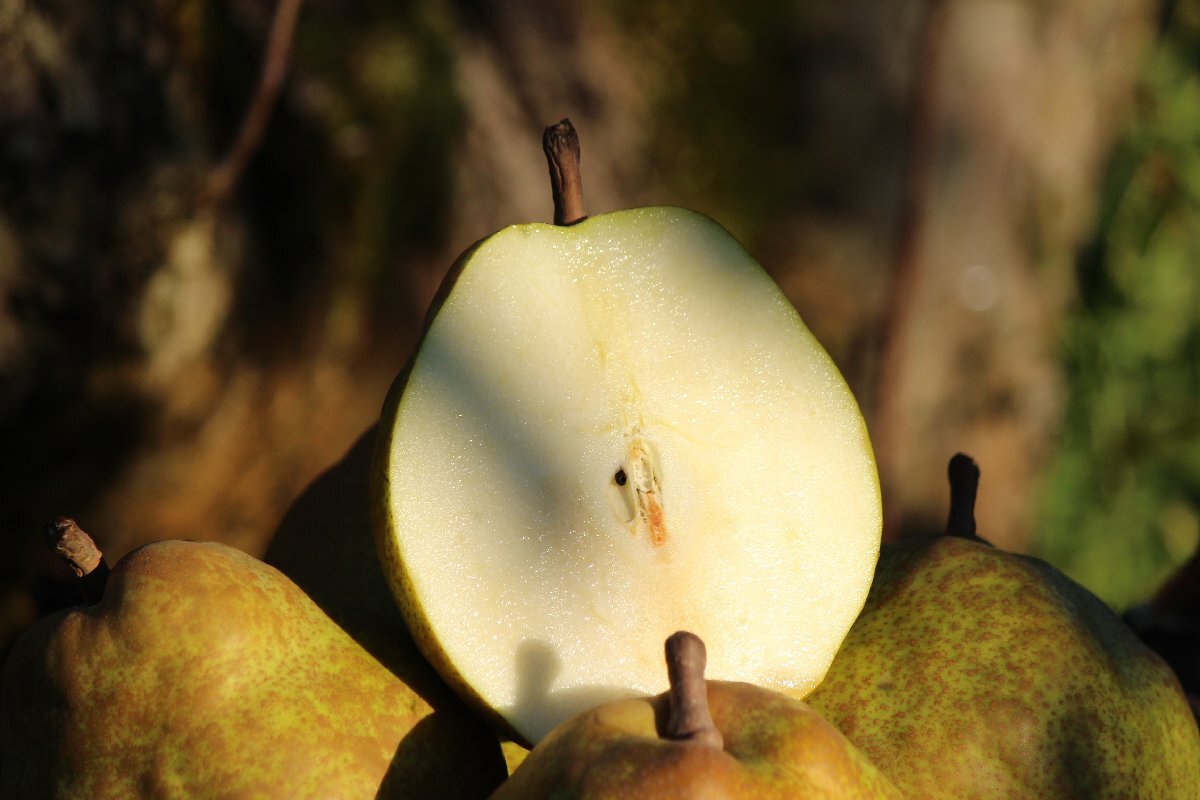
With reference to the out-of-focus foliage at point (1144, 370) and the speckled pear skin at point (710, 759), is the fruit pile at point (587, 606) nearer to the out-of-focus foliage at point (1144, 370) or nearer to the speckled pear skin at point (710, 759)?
the speckled pear skin at point (710, 759)

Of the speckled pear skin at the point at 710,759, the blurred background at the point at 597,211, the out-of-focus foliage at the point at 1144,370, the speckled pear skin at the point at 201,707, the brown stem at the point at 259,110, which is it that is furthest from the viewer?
the out-of-focus foliage at the point at 1144,370

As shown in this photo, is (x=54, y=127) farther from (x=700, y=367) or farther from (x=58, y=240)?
(x=700, y=367)

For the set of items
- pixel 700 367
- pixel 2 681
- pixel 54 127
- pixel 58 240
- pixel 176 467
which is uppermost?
pixel 54 127

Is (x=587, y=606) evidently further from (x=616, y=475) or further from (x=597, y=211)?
(x=597, y=211)

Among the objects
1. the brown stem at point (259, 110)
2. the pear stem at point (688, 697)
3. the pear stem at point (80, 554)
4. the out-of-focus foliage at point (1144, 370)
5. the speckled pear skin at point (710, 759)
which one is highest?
the brown stem at point (259, 110)

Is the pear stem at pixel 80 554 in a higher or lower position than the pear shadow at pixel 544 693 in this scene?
higher

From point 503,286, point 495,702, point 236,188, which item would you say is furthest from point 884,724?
point 236,188

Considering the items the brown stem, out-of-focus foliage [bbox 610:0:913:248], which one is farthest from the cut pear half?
out-of-focus foliage [bbox 610:0:913:248]

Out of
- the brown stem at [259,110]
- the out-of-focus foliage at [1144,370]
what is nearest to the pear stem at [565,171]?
the brown stem at [259,110]
